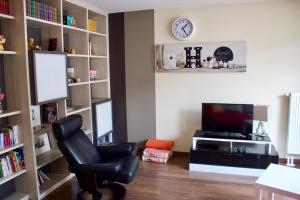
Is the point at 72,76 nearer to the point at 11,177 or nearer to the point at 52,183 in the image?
the point at 52,183

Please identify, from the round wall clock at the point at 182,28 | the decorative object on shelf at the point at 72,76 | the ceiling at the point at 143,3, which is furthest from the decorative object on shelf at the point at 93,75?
the round wall clock at the point at 182,28

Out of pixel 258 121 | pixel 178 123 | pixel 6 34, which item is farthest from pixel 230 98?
pixel 6 34

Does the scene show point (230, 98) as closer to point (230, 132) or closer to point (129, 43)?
point (230, 132)

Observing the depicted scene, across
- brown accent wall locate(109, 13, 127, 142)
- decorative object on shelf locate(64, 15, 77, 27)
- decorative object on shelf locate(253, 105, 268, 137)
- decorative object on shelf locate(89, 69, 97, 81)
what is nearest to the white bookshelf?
decorative object on shelf locate(64, 15, 77, 27)

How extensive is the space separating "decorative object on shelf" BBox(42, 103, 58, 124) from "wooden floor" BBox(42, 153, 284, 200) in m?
0.82

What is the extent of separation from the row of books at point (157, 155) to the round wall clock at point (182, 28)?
1753mm

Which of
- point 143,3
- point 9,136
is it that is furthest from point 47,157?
point 143,3

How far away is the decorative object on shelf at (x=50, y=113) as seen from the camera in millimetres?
Result: 3238

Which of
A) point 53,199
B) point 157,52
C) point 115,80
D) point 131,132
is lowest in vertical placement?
point 53,199

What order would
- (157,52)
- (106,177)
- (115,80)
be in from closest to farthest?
(106,177) → (157,52) → (115,80)

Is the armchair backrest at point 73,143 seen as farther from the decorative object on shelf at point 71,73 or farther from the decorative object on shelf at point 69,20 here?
the decorative object on shelf at point 69,20

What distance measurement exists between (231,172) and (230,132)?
1.84ft

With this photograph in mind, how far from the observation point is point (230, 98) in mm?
3955

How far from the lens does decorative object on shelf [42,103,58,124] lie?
3238 mm
